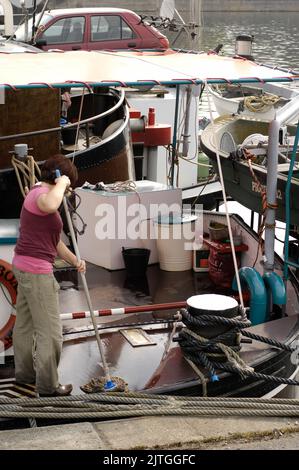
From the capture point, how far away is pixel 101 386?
5938mm

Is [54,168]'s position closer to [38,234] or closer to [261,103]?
[38,234]

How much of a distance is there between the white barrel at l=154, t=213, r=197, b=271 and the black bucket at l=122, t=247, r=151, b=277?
19cm

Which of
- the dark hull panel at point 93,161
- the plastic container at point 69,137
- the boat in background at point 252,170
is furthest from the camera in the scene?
the plastic container at point 69,137

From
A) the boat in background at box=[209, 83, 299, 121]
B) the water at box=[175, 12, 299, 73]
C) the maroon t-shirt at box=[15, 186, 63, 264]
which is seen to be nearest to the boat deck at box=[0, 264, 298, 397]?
the maroon t-shirt at box=[15, 186, 63, 264]

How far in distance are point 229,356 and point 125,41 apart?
46.0ft

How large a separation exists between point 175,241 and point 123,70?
77.7 inches

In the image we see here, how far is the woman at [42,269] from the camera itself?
5.52 m

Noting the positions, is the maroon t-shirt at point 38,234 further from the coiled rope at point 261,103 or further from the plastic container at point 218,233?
the coiled rope at point 261,103

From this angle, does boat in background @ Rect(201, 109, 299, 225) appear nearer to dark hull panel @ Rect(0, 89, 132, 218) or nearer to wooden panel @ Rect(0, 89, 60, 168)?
dark hull panel @ Rect(0, 89, 132, 218)

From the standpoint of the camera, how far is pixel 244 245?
27.8 feet

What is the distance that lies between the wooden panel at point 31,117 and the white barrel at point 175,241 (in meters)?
1.67

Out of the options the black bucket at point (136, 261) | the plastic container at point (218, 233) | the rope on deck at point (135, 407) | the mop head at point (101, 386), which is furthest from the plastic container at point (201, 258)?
the rope on deck at point (135, 407)

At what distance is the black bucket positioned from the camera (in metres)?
8.48
